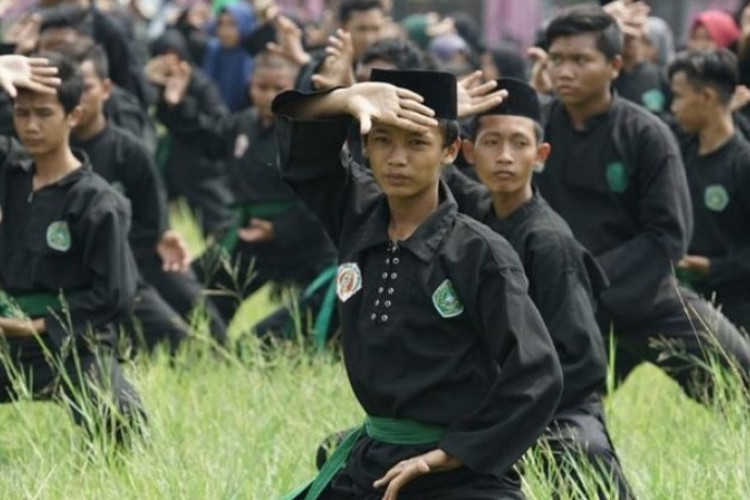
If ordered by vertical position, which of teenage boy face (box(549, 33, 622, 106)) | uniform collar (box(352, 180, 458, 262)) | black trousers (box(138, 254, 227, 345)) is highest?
uniform collar (box(352, 180, 458, 262))

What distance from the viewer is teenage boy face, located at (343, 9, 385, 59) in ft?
32.6

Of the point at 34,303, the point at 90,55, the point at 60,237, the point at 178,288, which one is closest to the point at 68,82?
the point at 60,237

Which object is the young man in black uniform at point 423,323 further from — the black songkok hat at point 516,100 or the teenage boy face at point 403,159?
the black songkok hat at point 516,100

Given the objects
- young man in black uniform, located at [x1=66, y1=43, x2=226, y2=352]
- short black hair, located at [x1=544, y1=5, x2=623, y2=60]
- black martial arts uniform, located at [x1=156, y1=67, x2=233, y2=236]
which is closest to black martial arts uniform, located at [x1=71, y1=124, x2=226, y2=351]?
young man in black uniform, located at [x1=66, y1=43, x2=226, y2=352]

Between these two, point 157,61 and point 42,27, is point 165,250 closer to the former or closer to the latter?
point 42,27

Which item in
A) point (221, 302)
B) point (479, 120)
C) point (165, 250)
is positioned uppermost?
point (479, 120)

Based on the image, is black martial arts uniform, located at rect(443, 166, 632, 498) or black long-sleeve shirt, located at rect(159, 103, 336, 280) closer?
black martial arts uniform, located at rect(443, 166, 632, 498)

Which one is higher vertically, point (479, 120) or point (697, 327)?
point (479, 120)

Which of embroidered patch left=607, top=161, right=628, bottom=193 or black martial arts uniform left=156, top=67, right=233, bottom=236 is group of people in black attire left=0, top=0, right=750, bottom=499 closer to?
embroidered patch left=607, top=161, right=628, bottom=193

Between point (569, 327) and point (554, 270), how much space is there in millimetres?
175

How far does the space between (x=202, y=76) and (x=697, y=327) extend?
5067 mm

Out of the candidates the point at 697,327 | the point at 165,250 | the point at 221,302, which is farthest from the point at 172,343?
the point at 697,327

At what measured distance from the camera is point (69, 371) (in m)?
6.52

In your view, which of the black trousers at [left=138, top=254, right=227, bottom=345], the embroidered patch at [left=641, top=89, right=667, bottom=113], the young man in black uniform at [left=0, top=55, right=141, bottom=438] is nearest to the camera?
the young man in black uniform at [left=0, top=55, right=141, bottom=438]
